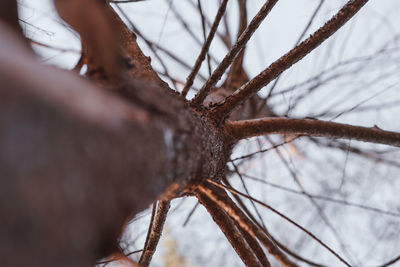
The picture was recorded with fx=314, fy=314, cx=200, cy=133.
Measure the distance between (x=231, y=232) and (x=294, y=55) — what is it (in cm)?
54

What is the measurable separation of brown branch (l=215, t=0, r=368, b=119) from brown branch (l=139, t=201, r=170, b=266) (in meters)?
0.37

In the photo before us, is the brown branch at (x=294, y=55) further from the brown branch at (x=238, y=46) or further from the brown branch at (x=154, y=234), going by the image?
the brown branch at (x=154, y=234)

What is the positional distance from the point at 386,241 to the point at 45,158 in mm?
3199

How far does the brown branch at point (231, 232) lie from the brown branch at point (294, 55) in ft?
0.85

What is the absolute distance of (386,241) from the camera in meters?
2.77

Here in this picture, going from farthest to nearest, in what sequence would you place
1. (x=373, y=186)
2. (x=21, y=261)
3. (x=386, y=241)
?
(x=373, y=186)
(x=386, y=241)
(x=21, y=261)

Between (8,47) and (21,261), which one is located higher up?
(8,47)

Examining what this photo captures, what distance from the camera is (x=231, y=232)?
3.02 ft

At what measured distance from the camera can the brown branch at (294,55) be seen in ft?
2.82

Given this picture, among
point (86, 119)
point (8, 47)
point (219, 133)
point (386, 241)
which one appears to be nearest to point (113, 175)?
point (86, 119)

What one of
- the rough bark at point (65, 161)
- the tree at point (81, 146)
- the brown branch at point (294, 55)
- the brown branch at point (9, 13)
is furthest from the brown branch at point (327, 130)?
the brown branch at point (9, 13)

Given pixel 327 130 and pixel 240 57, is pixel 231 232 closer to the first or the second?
pixel 327 130

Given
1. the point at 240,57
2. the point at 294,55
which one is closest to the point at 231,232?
the point at 294,55

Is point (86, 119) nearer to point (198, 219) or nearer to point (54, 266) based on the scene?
point (54, 266)
